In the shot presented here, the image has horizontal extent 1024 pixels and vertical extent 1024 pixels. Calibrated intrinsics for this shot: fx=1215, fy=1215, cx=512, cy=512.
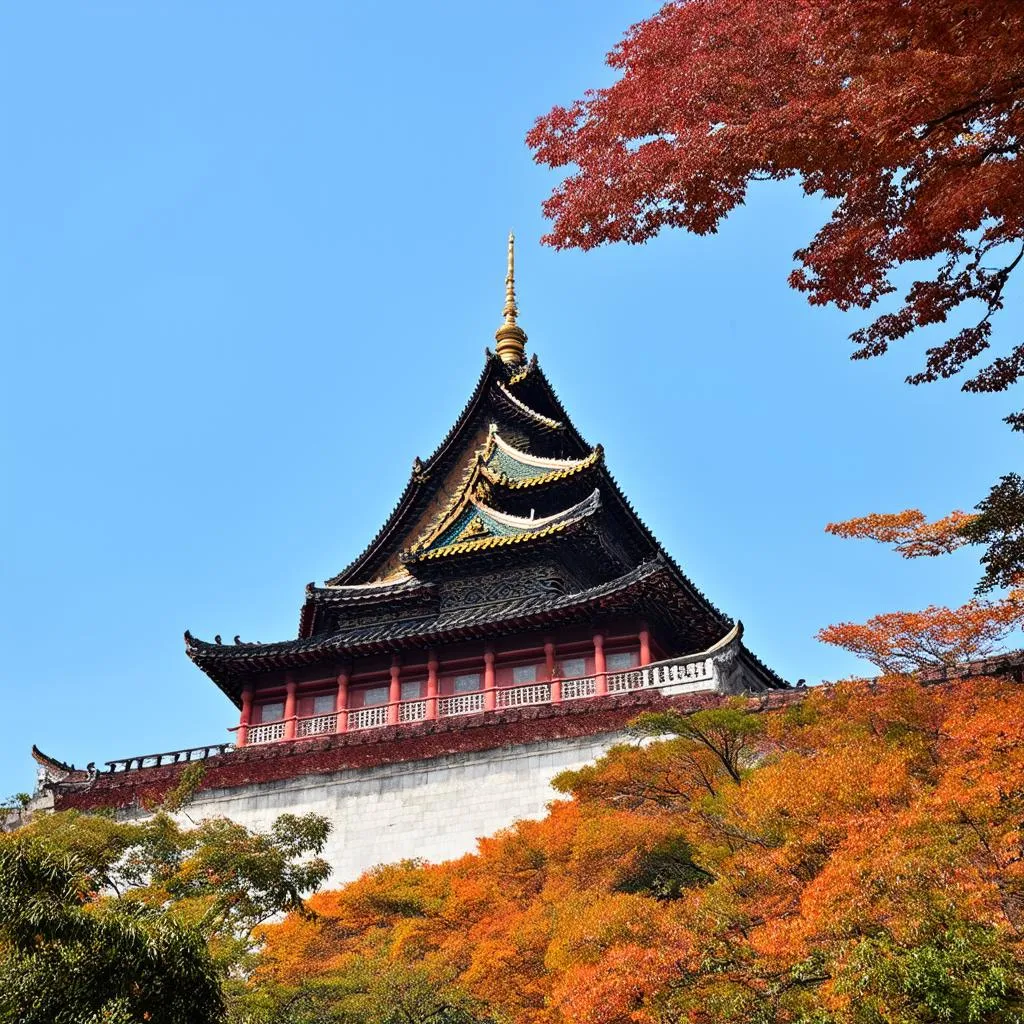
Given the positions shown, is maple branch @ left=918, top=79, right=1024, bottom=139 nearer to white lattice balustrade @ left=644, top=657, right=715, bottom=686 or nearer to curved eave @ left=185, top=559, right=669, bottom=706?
white lattice balustrade @ left=644, top=657, right=715, bottom=686

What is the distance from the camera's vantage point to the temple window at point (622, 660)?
28484 millimetres

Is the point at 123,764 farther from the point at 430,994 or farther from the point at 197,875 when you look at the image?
the point at 430,994

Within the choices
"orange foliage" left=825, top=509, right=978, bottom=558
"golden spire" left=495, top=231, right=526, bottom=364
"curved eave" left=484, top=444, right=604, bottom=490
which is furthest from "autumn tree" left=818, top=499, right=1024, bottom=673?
"golden spire" left=495, top=231, right=526, bottom=364

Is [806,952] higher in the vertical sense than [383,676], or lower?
lower

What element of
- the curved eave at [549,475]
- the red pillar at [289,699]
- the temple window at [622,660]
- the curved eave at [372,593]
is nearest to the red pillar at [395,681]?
the curved eave at [372,593]

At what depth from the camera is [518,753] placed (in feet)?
81.3

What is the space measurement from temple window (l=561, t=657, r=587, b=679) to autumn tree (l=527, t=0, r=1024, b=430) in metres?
17.7

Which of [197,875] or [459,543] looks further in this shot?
[459,543]

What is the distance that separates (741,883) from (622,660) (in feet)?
48.7

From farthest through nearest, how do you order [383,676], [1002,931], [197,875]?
[383,676] < [197,875] < [1002,931]

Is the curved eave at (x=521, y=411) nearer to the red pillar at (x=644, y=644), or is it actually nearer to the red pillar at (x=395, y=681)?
the red pillar at (x=395, y=681)

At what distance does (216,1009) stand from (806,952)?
579 centimetres

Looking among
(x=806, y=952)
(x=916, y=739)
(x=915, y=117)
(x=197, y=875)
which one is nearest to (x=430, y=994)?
(x=197, y=875)

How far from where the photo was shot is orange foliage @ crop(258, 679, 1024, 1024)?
38.9 ft
